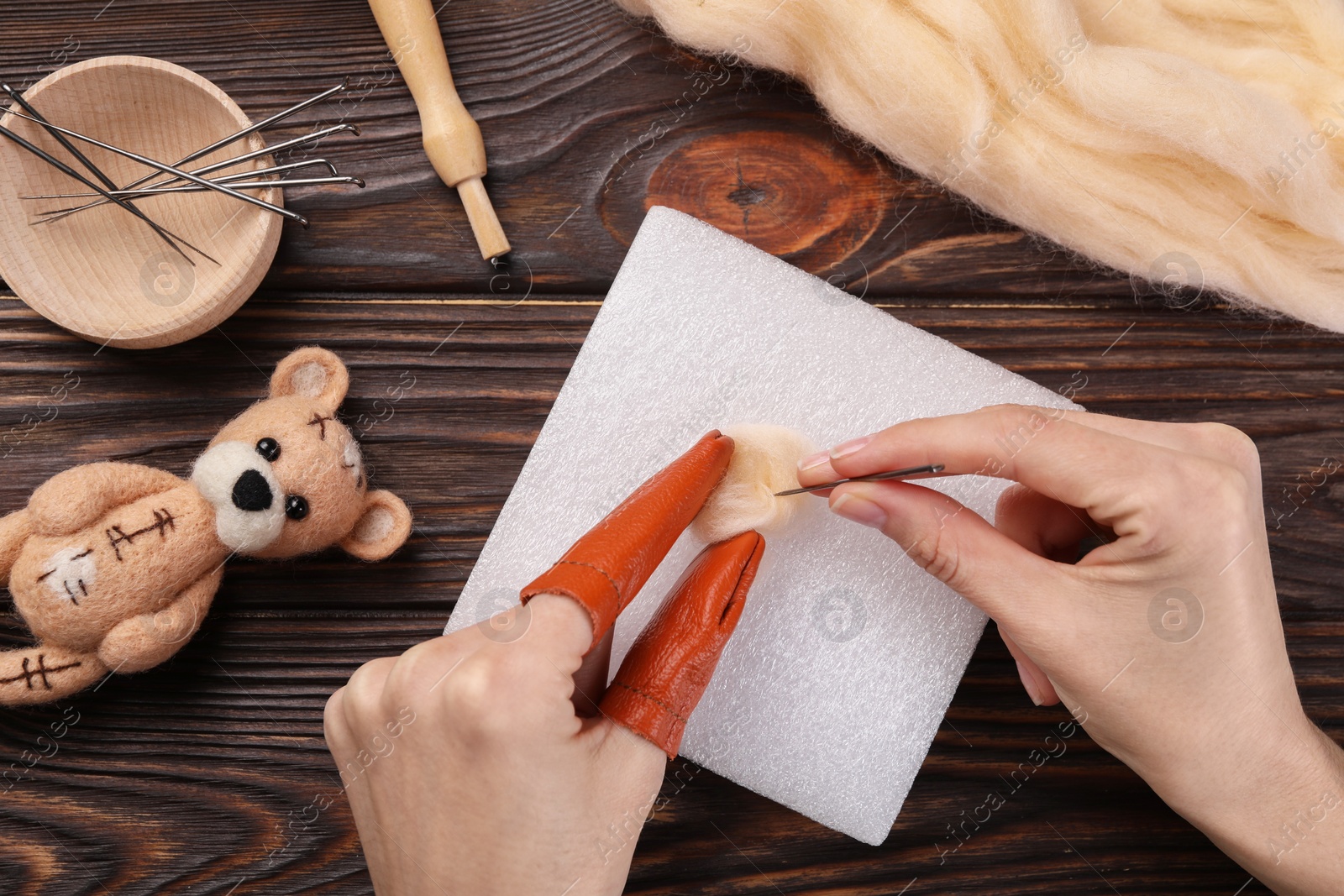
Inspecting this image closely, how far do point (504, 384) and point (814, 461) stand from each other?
17.8 inches

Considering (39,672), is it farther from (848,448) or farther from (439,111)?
(848,448)

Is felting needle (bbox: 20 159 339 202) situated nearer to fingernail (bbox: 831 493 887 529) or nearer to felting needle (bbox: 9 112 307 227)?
felting needle (bbox: 9 112 307 227)

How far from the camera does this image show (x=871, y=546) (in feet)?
3.60

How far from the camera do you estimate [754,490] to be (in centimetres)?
99

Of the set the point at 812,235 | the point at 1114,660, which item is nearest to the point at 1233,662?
the point at 1114,660

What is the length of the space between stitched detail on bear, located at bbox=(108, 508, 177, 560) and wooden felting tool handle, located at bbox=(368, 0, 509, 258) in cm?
51

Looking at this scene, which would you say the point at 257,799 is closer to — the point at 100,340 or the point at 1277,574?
the point at 100,340

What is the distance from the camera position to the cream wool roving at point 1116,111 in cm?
106

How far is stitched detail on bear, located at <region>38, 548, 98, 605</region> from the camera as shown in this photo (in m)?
0.90

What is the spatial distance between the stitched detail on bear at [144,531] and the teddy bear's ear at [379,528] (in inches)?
7.9

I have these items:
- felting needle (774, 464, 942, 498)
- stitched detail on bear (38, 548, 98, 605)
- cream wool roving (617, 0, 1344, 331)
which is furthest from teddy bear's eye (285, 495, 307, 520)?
cream wool roving (617, 0, 1344, 331)

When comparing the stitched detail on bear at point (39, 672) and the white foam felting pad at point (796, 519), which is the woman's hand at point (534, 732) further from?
the stitched detail on bear at point (39, 672)

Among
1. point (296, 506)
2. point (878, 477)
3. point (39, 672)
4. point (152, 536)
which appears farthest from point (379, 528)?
point (878, 477)

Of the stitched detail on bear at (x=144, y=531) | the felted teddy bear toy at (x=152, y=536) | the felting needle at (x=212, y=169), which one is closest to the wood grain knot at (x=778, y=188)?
the felting needle at (x=212, y=169)
